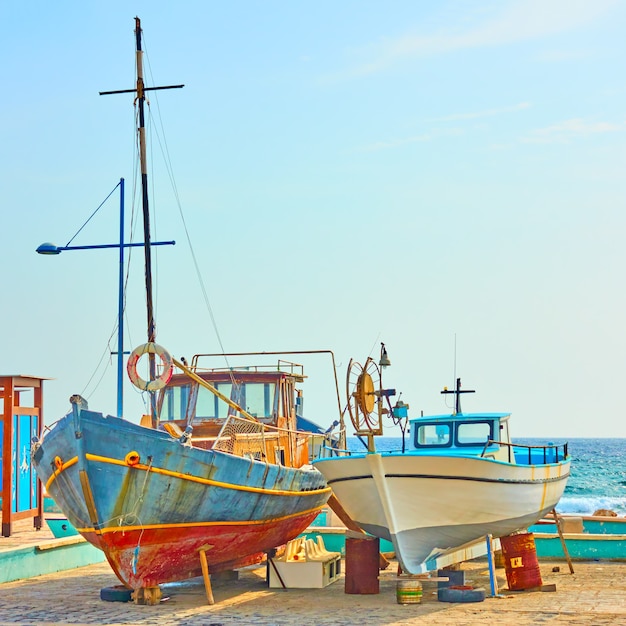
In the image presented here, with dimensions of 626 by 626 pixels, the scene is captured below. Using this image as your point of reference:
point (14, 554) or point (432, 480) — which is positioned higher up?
point (432, 480)

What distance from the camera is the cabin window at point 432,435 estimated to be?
17984 mm

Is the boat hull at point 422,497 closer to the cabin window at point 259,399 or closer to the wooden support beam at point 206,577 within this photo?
the wooden support beam at point 206,577

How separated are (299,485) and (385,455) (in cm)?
306

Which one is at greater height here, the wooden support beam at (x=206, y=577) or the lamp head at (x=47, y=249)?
the lamp head at (x=47, y=249)

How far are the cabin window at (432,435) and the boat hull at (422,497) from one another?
2391 millimetres

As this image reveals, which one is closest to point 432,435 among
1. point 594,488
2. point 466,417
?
point 466,417

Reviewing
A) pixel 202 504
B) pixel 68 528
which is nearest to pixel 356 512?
pixel 202 504

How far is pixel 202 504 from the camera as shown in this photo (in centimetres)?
1450

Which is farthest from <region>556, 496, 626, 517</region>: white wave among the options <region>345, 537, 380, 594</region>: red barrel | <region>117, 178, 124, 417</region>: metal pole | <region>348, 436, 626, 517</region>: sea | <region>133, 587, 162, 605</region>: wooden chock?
<region>133, 587, 162, 605</region>: wooden chock

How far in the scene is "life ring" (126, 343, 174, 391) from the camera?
16062 mm

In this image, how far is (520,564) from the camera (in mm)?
15266

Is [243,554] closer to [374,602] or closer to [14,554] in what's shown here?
[374,602]

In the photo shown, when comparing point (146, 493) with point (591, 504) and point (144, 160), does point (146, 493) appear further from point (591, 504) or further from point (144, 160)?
point (591, 504)

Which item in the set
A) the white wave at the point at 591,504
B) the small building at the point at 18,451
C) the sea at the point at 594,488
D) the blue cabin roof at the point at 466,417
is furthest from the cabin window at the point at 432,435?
the white wave at the point at 591,504
